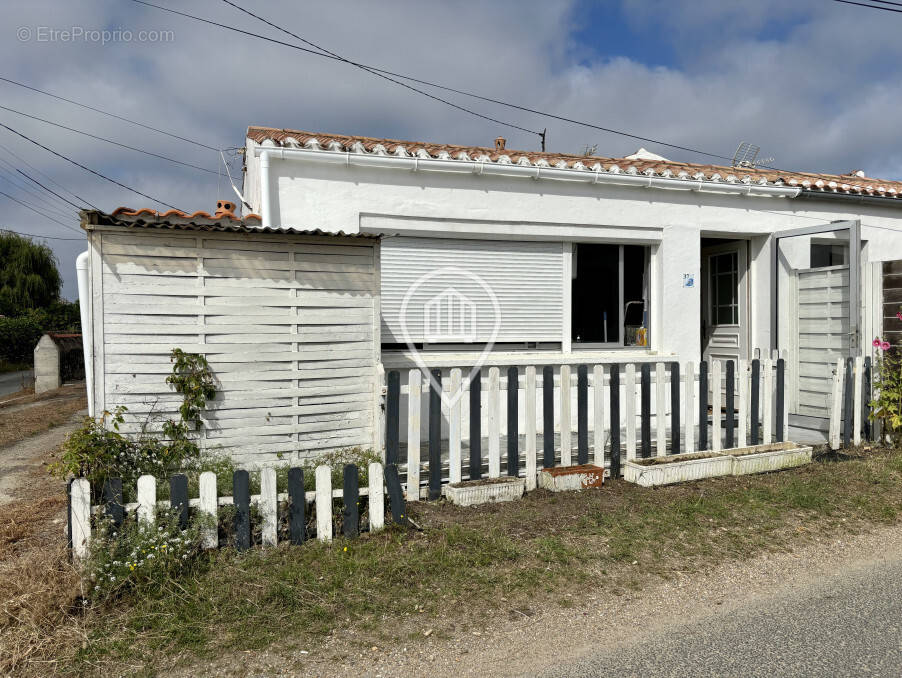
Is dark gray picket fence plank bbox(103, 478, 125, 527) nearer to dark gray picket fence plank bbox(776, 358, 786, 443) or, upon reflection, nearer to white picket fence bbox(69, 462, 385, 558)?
white picket fence bbox(69, 462, 385, 558)

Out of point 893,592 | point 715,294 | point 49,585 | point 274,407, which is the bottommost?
point 893,592

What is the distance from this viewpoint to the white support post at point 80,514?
367 centimetres

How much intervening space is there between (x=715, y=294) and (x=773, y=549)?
6.45m

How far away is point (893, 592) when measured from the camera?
362cm

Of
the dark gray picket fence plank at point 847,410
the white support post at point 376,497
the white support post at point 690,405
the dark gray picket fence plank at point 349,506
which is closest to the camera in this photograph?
the dark gray picket fence plank at point 349,506

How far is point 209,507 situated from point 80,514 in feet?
2.37

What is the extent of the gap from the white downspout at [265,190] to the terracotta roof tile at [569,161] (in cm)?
20

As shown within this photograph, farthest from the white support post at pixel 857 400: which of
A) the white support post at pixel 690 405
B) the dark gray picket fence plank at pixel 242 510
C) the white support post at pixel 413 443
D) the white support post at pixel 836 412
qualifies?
the dark gray picket fence plank at pixel 242 510

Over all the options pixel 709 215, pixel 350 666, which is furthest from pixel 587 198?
pixel 350 666

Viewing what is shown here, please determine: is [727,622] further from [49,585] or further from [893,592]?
[49,585]

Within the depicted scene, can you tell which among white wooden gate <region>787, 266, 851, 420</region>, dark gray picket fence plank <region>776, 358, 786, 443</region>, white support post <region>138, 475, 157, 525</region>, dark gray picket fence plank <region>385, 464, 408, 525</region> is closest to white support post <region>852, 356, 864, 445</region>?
white wooden gate <region>787, 266, 851, 420</region>

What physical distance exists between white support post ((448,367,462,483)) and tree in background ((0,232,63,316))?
3182cm

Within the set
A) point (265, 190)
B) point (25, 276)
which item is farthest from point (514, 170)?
point (25, 276)

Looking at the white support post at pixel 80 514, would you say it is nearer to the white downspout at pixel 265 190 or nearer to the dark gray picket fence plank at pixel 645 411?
the white downspout at pixel 265 190
